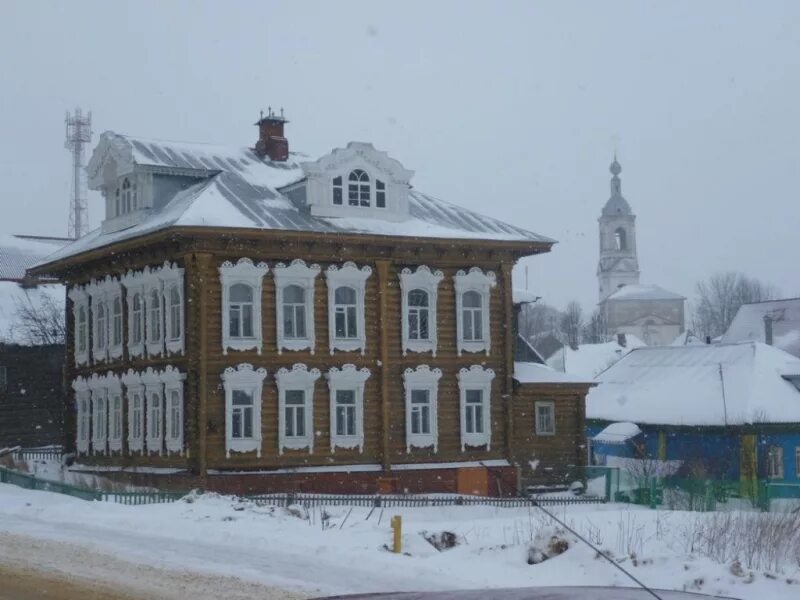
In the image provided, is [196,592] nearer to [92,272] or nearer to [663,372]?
[92,272]

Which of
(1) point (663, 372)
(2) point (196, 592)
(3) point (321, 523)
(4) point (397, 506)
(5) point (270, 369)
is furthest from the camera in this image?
(1) point (663, 372)

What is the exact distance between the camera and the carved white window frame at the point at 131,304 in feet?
108

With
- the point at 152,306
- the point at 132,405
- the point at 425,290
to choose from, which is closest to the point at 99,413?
the point at 132,405

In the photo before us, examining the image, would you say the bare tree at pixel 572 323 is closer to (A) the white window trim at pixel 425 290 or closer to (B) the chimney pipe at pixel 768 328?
(B) the chimney pipe at pixel 768 328

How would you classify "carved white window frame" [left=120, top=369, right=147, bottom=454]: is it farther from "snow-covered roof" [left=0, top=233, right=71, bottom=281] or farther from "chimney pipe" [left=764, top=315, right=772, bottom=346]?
"chimney pipe" [left=764, top=315, right=772, bottom=346]

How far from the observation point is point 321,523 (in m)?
20.6

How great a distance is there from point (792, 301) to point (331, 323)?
128ft

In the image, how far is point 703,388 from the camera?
148 ft

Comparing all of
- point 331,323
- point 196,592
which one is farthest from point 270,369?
point 196,592

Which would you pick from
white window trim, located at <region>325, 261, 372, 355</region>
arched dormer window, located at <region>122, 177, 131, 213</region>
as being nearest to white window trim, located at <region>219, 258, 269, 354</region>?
white window trim, located at <region>325, 261, 372, 355</region>

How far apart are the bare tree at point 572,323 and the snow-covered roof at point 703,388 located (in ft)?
281

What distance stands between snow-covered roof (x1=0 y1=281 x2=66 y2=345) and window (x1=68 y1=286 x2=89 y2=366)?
8.23 m

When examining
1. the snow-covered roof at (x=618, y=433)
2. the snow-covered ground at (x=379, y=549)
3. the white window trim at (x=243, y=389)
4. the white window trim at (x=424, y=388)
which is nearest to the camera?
the snow-covered ground at (x=379, y=549)

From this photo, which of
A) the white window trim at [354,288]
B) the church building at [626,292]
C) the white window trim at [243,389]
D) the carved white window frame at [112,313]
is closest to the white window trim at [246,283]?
the white window trim at [243,389]
